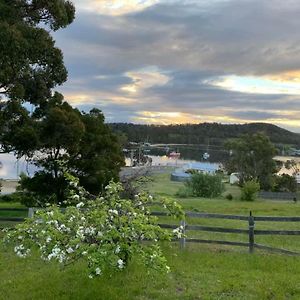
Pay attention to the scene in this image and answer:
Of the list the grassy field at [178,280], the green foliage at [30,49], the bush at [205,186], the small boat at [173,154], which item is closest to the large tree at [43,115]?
the green foliage at [30,49]

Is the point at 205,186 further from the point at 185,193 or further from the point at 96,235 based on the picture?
the point at 96,235

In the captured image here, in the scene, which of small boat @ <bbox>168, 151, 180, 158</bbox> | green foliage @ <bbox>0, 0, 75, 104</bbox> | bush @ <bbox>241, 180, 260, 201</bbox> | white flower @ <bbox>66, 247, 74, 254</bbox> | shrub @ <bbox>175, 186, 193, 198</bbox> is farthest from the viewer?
small boat @ <bbox>168, 151, 180, 158</bbox>

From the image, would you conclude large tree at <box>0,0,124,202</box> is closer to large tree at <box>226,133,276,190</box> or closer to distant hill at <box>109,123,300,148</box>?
large tree at <box>226,133,276,190</box>

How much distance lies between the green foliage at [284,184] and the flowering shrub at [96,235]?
69195mm

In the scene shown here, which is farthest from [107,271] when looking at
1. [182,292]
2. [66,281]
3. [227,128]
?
[227,128]

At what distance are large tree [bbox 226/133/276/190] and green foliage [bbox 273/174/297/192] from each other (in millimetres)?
1389

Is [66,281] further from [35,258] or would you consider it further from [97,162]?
[97,162]

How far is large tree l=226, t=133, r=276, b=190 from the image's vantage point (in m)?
76.0

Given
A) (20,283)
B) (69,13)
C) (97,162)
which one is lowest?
(20,283)

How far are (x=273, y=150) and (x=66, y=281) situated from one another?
236ft

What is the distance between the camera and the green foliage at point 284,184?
7425cm

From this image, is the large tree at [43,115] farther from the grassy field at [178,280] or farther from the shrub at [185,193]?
the shrub at [185,193]

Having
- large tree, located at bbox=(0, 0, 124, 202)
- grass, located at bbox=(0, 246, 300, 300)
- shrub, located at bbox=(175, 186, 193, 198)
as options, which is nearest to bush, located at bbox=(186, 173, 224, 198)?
shrub, located at bbox=(175, 186, 193, 198)

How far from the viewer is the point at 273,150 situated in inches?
3066
